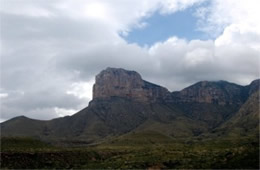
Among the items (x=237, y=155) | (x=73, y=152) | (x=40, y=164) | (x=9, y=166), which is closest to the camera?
(x=237, y=155)

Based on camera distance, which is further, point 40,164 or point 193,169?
point 40,164

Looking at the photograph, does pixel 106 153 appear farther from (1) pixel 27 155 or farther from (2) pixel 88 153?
(1) pixel 27 155

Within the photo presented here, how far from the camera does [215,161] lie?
7425 cm

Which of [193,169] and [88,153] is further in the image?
[88,153]

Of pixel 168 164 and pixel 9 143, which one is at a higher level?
pixel 9 143

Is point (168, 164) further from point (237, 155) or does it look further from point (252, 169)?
point (252, 169)

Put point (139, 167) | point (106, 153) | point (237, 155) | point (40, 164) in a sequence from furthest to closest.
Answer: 1. point (106, 153)
2. point (40, 164)
3. point (139, 167)
4. point (237, 155)

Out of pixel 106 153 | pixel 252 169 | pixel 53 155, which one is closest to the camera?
pixel 252 169

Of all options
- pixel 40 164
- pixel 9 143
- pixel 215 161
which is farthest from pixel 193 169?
pixel 9 143

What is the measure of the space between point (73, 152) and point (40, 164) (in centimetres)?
1960

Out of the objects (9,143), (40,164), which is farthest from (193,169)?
(9,143)

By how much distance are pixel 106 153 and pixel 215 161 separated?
5822 cm

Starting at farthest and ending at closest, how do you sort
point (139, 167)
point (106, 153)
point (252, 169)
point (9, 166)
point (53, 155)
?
point (106, 153)
point (53, 155)
point (9, 166)
point (139, 167)
point (252, 169)

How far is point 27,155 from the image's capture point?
333 feet
